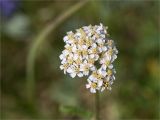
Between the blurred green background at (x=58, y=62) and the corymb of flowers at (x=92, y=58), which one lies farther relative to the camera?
the blurred green background at (x=58, y=62)

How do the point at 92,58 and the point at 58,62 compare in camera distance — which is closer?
the point at 92,58

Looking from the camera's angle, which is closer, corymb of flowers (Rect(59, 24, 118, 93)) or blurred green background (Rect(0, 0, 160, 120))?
corymb of flowers (Rect(59, 24, 118, 93))

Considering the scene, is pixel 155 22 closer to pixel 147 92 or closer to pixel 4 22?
pixel 147 92

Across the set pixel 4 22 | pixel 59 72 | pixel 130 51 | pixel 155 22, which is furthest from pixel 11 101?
pixel 155 22
